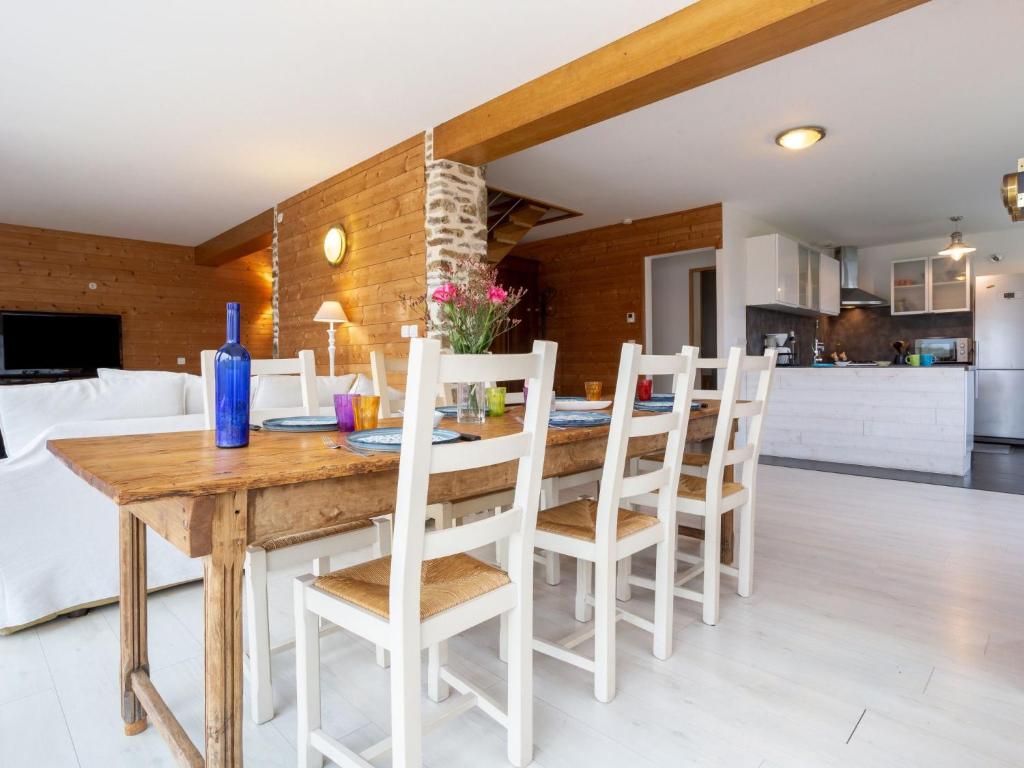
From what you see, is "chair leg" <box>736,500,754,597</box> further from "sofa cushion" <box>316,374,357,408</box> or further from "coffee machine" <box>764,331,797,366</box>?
"coffee machine" <box>764,331,797,366</box>

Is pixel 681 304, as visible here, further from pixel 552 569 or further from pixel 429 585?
pixel 429 585

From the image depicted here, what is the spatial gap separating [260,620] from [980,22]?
4.05 meters

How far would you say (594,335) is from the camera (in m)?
7.31

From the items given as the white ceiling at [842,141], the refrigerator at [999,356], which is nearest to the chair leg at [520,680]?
the white ceiling at [842,141]

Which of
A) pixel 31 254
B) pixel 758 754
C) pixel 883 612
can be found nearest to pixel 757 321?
pixel 883 612

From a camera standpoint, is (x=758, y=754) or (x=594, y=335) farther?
(x=594, y=335)

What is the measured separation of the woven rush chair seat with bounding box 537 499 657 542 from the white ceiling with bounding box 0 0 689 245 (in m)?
2.35

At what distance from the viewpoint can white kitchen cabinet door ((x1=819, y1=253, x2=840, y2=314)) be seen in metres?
7.11

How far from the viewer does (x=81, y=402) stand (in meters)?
2.40

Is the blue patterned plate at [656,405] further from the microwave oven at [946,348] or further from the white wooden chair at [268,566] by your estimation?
the microwave oven at [946,348]

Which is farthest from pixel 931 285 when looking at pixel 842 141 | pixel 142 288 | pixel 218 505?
pixel 142 288

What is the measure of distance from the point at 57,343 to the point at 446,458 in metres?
8.34

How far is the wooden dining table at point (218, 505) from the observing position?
102 centimetres

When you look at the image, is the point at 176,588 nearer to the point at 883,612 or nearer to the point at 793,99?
the point at 883,612
